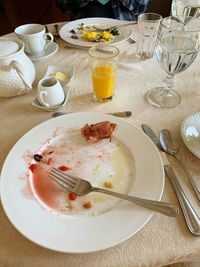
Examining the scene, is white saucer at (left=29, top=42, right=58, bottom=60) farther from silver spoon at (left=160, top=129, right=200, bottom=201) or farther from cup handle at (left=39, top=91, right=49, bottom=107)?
silver spoon at (left=160, top=129, right=200, bottom=201)

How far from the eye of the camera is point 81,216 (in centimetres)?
55

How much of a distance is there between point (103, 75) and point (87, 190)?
1.34 ft

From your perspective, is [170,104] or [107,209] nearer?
[107,209]

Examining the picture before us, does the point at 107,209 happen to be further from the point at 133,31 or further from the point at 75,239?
the point at 133,31

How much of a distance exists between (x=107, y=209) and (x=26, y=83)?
48cm

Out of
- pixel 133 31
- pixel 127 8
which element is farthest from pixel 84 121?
pixel 127 8

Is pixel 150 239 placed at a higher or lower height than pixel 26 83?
lower

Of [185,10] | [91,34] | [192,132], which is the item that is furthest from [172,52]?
[91,34]

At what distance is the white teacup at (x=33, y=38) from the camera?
977mm

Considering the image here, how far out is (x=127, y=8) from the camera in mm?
1636

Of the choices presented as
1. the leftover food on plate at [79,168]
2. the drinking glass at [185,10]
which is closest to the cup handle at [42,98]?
the leftover food on plate at [79,168]

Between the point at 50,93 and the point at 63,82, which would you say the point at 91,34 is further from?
the point at 50,93

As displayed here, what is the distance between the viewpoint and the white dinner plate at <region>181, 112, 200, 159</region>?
68 centimetres

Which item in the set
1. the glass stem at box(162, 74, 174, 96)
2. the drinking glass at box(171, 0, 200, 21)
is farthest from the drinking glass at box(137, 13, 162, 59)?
the glass stem at box(162, 74, 174, 96)
